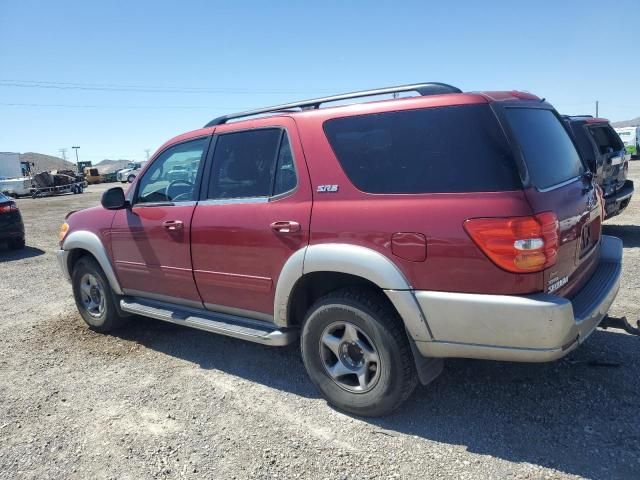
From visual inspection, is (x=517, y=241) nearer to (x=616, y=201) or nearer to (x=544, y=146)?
(x=544, y=146)

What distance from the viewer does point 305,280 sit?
11.1 feet

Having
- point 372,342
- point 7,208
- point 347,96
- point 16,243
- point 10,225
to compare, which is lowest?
point 16,243

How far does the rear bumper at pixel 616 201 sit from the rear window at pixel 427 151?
19.0 ft

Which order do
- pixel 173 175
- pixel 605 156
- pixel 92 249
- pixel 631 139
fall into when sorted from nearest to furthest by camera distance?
pixel 173 175, pixel 92 249, pixel 605 156, pixel 631 139

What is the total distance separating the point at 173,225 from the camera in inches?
161

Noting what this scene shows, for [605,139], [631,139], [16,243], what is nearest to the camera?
[605,139]

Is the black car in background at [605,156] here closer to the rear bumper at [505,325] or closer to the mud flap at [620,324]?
the mud flap at [620,324]

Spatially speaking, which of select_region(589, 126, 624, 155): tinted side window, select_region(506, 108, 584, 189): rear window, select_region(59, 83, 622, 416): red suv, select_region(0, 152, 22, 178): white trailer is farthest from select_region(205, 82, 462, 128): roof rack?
select_region(0, 152, 22, 178): white trailer

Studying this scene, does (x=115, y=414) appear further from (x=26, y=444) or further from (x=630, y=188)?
(x=630, y=188)

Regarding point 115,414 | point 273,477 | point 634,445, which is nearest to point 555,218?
point 634,445

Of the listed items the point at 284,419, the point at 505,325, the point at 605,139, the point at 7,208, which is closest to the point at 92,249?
the point at 284,419

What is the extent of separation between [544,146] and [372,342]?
1.60m

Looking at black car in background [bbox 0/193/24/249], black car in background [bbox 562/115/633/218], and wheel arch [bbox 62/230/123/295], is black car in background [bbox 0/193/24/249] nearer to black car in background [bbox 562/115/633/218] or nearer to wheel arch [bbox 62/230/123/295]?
wheel arch [bbox 62/230/123/295]

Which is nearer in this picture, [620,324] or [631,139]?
[620,324]
